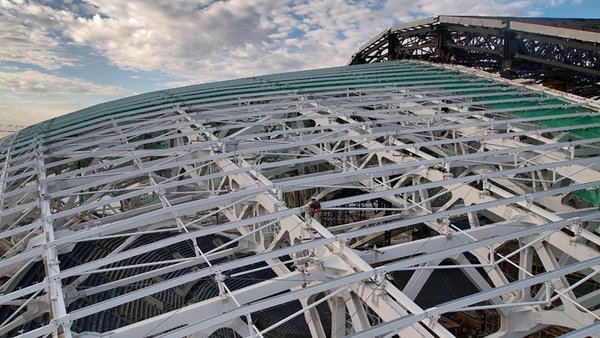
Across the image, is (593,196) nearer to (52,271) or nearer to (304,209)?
(304,209)

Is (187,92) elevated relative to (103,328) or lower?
elevated

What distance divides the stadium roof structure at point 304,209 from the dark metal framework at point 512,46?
456 cm

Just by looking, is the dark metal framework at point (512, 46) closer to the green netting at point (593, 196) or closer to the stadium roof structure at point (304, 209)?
the stadium roof structure at point (304, 209)

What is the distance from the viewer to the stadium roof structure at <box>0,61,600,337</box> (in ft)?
23.3

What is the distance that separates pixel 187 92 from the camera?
2214cm

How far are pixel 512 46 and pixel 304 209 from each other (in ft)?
82.0

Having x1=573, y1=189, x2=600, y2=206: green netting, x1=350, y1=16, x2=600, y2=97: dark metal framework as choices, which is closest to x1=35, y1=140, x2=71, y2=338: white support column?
x1=573, y1=189, x2=600, y2=206: green netting

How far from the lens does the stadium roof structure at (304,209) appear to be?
7105 mm

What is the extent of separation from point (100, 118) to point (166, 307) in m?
8.35

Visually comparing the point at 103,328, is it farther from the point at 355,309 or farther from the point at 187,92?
the point at 187,92

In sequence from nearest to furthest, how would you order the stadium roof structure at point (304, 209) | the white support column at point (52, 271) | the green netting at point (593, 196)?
the white support column at point (52, 271) < the stadium roof structure at point (304, 209) < the green netting at point (593, 196)

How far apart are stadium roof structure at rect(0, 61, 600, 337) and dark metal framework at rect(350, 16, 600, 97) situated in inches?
180

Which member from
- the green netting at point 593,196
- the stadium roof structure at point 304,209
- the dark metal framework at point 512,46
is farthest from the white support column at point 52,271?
the dark metal framework at point 512,46

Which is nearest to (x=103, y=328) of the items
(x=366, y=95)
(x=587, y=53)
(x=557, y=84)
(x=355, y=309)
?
(x=355, y=309)
